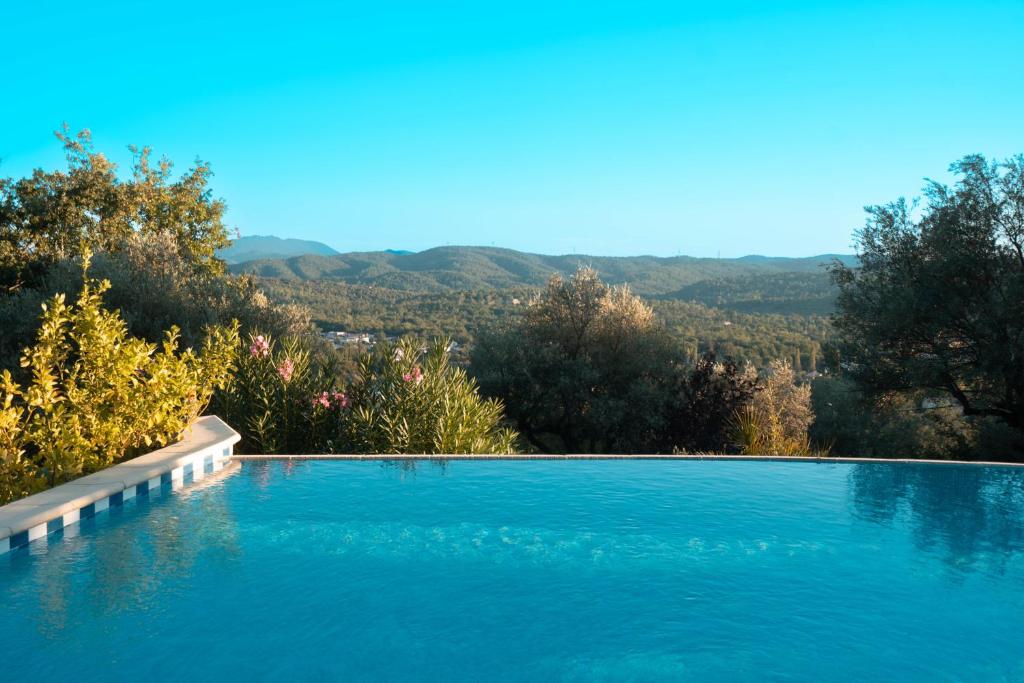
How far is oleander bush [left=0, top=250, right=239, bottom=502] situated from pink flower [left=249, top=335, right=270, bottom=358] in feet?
6.37

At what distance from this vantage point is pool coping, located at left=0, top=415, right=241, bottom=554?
5.05 metres

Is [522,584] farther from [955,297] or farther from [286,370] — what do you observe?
[955,297]

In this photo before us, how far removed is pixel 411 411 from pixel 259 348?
2.31 meters

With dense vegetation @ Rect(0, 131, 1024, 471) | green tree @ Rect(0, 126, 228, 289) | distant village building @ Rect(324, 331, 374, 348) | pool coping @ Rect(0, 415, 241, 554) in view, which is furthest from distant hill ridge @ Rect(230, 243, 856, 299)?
pool coping @ Rect(0, 415, 241, 554)

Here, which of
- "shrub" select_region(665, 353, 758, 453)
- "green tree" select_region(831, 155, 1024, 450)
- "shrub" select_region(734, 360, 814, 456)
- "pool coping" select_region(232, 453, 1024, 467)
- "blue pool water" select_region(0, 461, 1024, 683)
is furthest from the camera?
"shrub" select_region(665, 353, 758, 453)

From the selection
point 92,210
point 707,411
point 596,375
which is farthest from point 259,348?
point 92,210

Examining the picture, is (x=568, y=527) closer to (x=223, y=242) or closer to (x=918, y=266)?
(x=918, y=266)

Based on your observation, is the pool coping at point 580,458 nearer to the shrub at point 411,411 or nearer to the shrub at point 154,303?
the shrub at point 411,411

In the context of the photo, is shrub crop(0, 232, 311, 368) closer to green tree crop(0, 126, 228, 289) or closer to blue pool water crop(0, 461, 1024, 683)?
green tree crop(0, 126, 228, 289)

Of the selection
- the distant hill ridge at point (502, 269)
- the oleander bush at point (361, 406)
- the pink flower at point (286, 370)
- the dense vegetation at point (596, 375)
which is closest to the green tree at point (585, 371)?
the dense vegetation at point (596, 375)

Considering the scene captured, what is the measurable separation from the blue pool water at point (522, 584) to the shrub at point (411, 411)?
150 cm

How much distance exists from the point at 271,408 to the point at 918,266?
12.1 m

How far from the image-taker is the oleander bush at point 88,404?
5859 millimetres

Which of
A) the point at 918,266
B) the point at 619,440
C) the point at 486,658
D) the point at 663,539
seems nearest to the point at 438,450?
the point at 663,539
